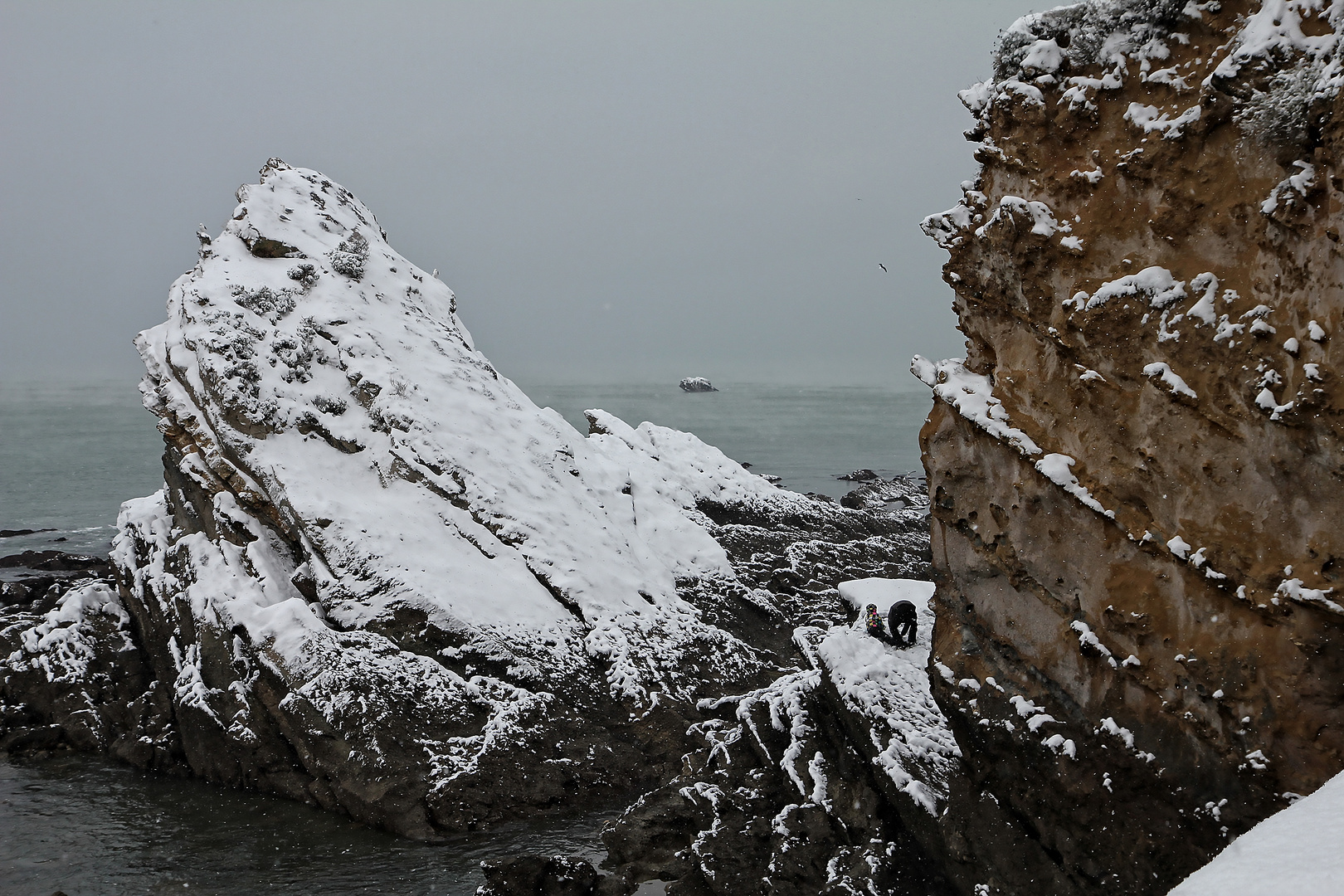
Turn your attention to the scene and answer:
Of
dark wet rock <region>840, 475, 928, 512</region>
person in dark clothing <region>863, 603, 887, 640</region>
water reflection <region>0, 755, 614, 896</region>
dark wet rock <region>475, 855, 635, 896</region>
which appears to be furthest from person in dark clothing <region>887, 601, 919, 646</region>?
dark wet rock <region>840, 475, 928, 512</region>

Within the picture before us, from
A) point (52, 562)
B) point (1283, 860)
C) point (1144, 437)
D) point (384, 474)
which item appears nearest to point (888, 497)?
point (384, 474)

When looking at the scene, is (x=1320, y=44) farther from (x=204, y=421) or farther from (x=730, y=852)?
(x=204, y=421)

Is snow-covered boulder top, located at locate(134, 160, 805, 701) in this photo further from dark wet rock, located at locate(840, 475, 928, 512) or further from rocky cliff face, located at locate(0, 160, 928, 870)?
dark wet rock, located at locate(840, 475, 928, 512)

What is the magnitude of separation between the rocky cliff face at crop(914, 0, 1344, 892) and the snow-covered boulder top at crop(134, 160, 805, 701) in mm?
10196

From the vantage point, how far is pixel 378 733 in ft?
56.3

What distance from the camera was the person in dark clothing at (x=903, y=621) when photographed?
15.3 m

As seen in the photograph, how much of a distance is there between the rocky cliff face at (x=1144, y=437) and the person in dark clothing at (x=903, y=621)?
2722 millimetres

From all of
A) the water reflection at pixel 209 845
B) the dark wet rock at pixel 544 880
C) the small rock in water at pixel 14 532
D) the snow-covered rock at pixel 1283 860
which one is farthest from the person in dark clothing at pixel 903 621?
the small rock in water at pixel 14 532

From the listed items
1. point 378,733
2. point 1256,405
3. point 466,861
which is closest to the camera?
point 1256,405

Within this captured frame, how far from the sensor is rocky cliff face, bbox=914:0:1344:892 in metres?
8.34

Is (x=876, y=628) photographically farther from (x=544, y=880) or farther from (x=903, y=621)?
(x=544, y=880)

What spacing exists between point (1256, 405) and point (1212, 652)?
2.76 m

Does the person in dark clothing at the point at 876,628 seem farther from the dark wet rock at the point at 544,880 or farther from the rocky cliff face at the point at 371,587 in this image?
the dark wet rock at the point at 544,880

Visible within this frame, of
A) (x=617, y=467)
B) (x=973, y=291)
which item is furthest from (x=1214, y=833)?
(x=617, y=467)
